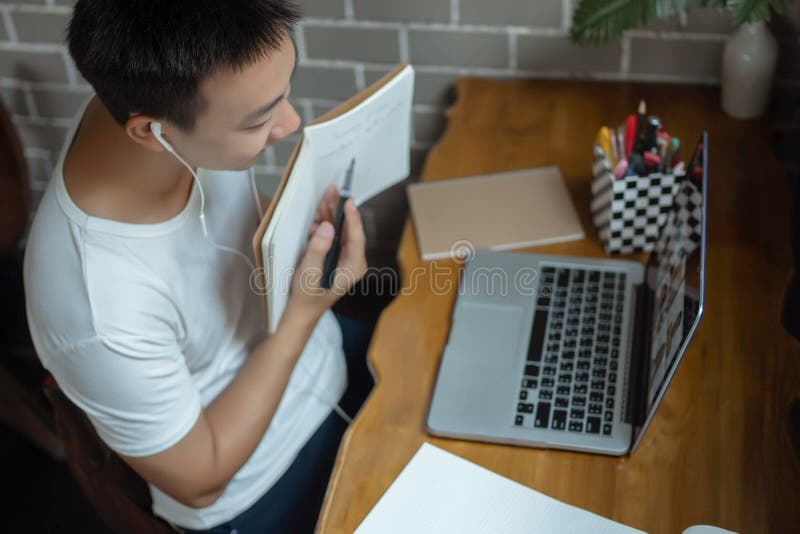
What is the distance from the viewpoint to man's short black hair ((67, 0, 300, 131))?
852 mm

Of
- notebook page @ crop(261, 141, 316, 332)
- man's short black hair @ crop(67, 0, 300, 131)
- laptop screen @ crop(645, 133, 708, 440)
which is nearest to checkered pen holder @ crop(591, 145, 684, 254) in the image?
laptop screen @ crop(645, 133, 708, 440)

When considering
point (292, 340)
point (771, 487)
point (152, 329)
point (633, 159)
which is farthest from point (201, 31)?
point (771, 487)

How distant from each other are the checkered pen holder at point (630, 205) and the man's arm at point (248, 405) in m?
0.35

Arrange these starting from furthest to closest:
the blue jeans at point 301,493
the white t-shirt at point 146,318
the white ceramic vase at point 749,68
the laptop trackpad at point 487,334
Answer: the white ceramic vase at point 749,68, the blue jeans at point 301,493, the laptop trackpad at point 487,334, the white t-shirt at point 146,318

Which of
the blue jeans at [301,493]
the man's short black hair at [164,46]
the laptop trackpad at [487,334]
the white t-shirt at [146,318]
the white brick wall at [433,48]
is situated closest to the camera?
A: the man's short black hair at [164,46]

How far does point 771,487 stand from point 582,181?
57cm

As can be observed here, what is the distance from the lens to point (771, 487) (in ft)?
3.08

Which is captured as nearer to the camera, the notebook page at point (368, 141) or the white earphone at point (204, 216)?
the white earphone at point (204, 216)

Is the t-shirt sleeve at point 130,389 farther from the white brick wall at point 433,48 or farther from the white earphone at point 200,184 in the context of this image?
the white brick wall at point 433,48

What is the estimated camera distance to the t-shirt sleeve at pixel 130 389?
3.18 feet

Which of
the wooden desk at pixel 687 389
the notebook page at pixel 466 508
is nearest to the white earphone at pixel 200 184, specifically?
the wooden desk at pixel 687 389

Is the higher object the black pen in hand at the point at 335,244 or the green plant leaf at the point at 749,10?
the green plant leaf at the point at 749,10

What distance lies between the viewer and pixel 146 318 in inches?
39.5

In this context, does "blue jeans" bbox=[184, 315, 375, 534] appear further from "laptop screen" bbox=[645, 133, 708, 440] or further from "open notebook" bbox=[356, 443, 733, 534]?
"laptop screen" bbox=[645, 133, 708, 440]
